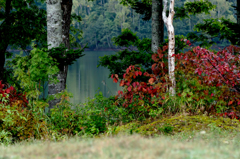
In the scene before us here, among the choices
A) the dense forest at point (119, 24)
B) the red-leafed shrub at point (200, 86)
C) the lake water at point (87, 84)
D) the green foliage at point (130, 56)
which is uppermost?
the dense forest at point (119, 24)

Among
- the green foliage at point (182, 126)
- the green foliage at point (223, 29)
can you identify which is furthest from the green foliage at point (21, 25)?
the green foliage at point (223, 29)

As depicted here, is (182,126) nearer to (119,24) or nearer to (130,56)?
(130,56)

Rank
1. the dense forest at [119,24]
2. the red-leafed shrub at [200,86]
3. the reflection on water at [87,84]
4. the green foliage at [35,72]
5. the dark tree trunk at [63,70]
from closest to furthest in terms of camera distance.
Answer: the green foliage at [35,72]
the red-leafed shrub at [200,86]
the dark tree trunk at [63,70]
the reflection on water at [87,84]
the dense forest at [119,24]

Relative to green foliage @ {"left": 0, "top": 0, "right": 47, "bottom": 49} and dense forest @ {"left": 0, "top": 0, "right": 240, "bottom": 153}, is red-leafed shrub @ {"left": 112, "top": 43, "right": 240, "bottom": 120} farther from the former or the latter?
green foliage @ {"left": 0, "top": 0, "right": 47, "bottom": 49}

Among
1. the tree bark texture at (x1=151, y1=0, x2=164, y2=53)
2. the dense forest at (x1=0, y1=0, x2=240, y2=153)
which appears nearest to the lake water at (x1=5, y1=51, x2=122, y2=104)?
the tree bark texture at (x1=151, y1=0, x2=164, y2=53)

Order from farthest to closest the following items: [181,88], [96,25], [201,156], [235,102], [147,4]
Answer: [96,25]
[147,4]
[181,88]
[235,102]
[201,156]

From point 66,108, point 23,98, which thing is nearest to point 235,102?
point 66,108

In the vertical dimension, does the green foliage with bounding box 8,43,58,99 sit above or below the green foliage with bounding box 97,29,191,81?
below

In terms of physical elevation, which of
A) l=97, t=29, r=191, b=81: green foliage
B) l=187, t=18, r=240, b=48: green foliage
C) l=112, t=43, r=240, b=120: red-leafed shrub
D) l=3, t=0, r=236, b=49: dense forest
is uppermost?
l=3, t=0, r=236, b=49: dense forest

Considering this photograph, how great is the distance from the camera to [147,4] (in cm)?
1036

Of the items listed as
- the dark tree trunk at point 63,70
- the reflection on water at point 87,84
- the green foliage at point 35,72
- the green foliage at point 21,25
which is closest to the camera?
the green foliage at point 35,72

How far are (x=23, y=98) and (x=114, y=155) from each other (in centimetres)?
427

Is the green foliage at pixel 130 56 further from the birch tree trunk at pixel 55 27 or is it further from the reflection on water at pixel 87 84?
the reflection on water at pixel 87 84

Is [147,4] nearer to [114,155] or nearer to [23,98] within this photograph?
[23,98]
